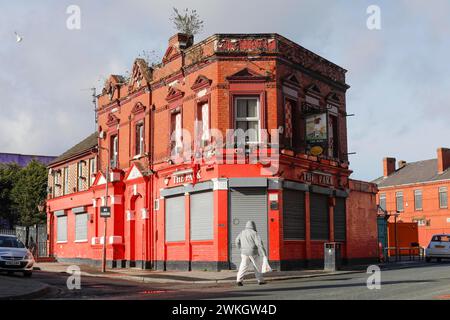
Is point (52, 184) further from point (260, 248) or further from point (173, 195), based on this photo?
point (260, 248)

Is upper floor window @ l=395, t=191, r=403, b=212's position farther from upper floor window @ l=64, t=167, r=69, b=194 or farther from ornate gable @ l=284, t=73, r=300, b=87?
ornate gable @ l=284, t=73, r=300, b=87

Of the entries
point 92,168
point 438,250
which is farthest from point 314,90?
point 92,168

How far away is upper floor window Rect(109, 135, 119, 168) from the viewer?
103ft

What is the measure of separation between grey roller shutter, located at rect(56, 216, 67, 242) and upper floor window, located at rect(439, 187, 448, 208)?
3531cm

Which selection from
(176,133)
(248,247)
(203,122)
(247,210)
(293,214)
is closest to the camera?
(248,247)

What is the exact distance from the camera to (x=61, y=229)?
124ft

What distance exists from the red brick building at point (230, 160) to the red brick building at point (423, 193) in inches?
1024

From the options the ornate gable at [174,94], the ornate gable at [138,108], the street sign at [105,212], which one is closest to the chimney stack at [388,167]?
the ornate gable at [138,108]

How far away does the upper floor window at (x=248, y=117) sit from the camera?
23.8m

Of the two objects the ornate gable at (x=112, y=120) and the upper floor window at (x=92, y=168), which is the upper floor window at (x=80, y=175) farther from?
the ornate gable at (x=112, y=120)

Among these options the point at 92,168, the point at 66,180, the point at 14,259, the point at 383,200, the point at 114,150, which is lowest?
the point at 14,259

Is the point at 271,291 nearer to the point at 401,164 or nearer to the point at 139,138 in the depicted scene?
the point at 139,138

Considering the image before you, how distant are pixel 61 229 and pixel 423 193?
116 feet

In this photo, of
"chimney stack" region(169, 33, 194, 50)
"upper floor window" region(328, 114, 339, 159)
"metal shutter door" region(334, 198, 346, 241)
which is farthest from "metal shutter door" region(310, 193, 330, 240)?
"chimney stack" region(169, 33, 194, 50)
